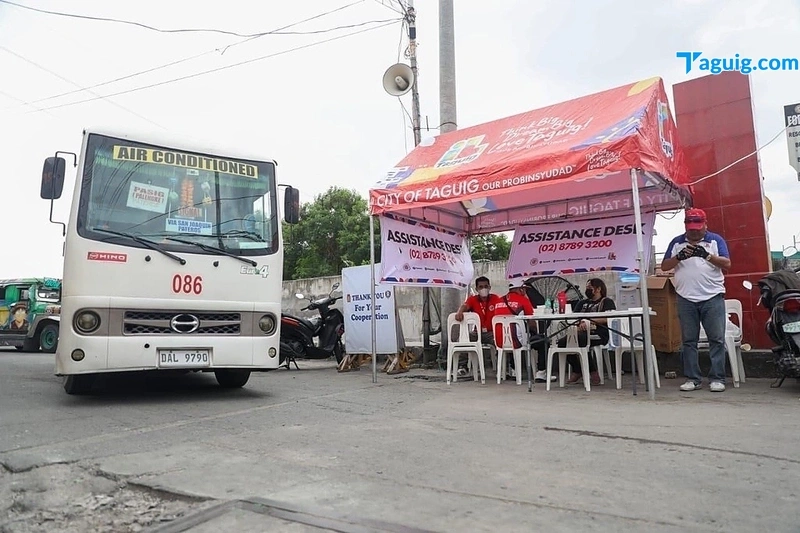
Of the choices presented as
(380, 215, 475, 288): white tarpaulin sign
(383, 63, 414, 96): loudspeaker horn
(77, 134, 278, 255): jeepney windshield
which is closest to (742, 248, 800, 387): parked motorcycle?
(380, 215, 475, 288): white tarpaulin sign

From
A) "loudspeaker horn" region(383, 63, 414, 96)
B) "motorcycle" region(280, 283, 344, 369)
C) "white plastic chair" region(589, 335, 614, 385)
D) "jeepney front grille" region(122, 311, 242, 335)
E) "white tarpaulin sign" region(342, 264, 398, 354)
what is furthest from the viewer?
"loudspeaker horn" region(383, 63, 414, 96)

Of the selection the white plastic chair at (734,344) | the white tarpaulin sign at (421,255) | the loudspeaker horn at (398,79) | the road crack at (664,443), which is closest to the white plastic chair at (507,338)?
the white tarpaulin sign at (421,255)

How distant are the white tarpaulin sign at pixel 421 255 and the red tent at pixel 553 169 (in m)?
0.18

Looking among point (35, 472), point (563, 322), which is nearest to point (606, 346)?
point (563, 322)

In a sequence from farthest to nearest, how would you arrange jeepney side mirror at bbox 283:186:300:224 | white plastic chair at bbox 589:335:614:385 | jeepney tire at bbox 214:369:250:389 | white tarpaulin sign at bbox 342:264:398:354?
white tarpaulin sign at bbox 342:264:398:354, white plastic chair at bbox 589:335:614:385, jeepney tire at bbox 214:369:250:389, jeepney side mirror at bbox 283:186:300:224

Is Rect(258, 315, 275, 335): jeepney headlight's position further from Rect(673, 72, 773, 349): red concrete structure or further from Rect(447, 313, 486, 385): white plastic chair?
Rect(673, 72, 773, 349): red concrete structure

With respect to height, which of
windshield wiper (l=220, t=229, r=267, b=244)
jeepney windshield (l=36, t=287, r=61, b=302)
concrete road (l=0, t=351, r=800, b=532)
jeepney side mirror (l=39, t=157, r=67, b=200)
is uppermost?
jeepney side mirror (l=39, t=157, r=67, b=200)

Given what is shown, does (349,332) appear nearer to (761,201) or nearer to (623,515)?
(761,201)

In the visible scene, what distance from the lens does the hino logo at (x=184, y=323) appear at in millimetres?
5375

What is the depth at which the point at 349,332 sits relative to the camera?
950 centimetres

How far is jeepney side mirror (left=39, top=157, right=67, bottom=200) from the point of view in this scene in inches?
209

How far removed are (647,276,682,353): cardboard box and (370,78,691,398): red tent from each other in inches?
42.5

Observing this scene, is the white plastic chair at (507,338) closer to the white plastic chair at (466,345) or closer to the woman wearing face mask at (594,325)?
the white plastic chair at (466,345)

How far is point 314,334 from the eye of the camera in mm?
9742
